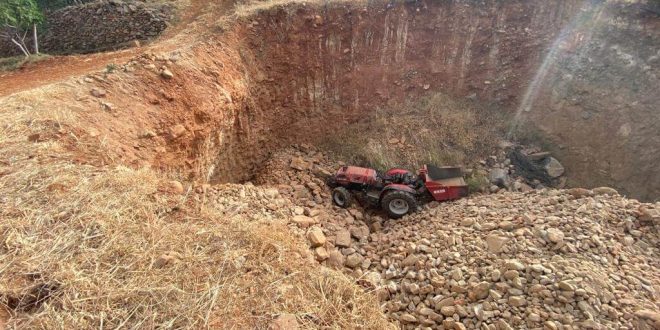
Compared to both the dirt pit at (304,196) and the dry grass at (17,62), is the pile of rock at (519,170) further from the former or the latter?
the dry grass at (17,62)

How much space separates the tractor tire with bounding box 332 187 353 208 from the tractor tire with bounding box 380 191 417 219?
762 millimetres

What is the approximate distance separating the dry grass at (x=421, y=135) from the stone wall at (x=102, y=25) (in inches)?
281

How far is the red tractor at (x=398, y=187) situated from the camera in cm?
809

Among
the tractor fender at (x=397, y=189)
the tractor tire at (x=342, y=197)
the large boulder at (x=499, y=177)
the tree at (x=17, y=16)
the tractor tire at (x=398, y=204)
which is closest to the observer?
the tractor tire at (x=398, y=204)

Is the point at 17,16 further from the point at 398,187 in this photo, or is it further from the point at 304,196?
the point at 398,187

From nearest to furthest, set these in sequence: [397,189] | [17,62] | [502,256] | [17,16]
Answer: [502,256] < [397,189] < [17,62] < [17,16]

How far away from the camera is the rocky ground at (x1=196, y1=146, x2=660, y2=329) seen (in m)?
4.59

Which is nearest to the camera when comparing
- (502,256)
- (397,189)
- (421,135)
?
(502,256)

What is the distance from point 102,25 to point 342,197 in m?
10.6

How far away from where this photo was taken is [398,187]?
8.09 meters

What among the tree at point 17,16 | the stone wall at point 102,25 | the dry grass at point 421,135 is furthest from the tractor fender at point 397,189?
the tree at point 17,16

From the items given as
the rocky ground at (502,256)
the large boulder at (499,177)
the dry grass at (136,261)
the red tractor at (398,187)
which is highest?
the dry grass at (136,261)

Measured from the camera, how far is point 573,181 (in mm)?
9289

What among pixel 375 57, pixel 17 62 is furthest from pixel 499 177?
pixel 17 62
